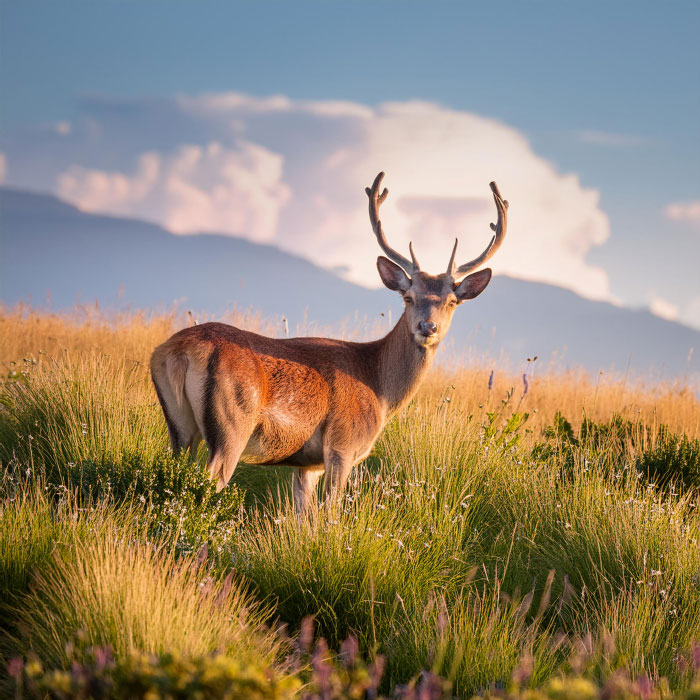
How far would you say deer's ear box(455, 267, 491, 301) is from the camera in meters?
7.02

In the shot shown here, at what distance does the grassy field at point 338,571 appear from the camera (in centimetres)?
375

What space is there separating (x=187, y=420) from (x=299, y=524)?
111cm

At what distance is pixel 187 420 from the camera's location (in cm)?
601

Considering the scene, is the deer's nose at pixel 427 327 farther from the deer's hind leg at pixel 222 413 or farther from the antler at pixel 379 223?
the deer's hind leg at pixel 222 413

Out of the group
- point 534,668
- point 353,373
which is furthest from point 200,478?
point 534,668

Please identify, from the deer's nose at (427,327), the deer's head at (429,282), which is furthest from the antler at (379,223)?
the deer's nose at (427,327)

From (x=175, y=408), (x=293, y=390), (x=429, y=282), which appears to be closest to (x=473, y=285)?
(x=429, y=282)

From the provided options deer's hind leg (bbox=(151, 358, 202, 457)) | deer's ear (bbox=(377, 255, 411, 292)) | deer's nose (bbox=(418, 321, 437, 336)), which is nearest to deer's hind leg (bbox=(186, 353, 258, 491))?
deer's hind leg (bbox=(151, 358, 202, 457))

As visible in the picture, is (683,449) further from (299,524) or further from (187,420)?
(187,420)

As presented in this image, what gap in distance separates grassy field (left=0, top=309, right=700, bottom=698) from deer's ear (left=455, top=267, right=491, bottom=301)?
5.22 ft

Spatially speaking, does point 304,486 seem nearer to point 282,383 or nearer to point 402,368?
point 282,383

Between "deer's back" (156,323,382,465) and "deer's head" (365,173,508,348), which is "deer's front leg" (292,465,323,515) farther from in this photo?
"deer's head" (365,173,508,348)

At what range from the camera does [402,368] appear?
710 centimetres

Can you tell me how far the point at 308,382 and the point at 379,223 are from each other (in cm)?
194
